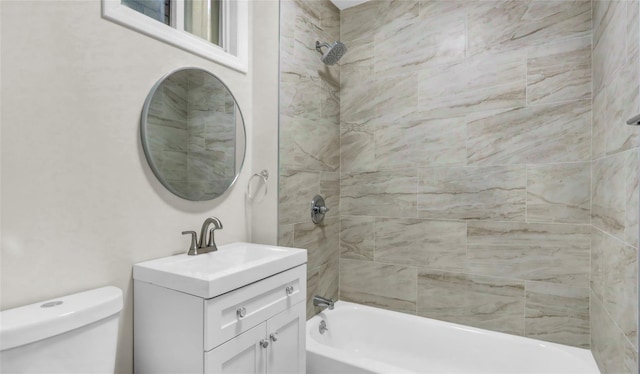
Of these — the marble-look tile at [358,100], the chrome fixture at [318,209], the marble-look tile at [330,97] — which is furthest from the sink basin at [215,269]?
the marble-look tile at [358,100]

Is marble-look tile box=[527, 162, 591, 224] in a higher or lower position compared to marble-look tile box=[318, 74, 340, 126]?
lower

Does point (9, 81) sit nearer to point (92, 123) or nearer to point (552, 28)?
point (92, 123)

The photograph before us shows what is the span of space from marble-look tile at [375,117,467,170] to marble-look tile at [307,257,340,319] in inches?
29.8

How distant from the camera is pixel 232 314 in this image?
1168 mm

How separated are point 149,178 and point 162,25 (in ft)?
2.13

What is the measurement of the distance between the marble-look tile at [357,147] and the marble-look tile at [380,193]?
57 mm

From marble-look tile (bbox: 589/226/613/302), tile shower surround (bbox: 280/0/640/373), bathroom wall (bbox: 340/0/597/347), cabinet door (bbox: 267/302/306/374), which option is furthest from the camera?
bathroom wall (bbox: 340/0/597/347)

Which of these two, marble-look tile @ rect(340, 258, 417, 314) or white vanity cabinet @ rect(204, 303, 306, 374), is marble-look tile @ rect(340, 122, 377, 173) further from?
white vanity cabinet @ rect(204, 303, 306, 374)

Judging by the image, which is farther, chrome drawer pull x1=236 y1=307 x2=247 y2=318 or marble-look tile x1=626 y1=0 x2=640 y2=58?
chrome drawer pull x1=236 y1=307 x2=247 y2=318

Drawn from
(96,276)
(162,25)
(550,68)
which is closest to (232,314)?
(96,276)

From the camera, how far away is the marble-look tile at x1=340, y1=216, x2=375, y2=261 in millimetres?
2279

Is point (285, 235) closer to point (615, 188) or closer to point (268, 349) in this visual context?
point (268, 349)

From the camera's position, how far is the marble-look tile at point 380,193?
2.15 meters

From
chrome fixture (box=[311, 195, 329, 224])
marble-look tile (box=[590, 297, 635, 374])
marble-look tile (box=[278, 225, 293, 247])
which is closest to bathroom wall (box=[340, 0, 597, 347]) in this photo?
marble-look tile (box=[590, 297, 635, 374])
